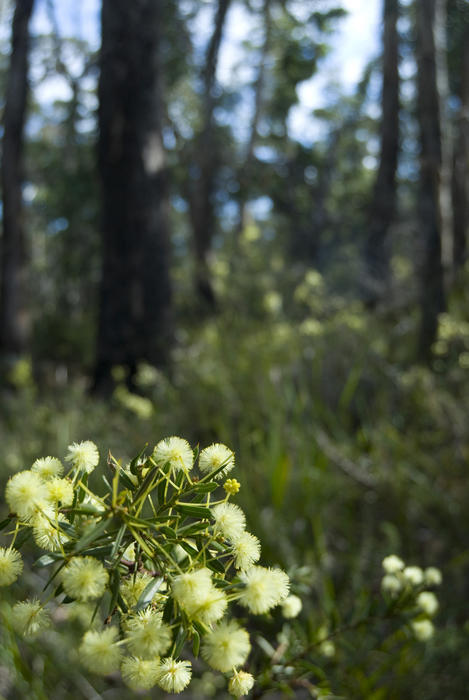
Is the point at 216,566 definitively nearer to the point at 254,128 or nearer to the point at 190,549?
the point at 190,549

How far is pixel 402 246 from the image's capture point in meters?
20.7

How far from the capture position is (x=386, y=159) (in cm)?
Answer: 978

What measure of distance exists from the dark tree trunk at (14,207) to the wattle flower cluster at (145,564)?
649 centimetres

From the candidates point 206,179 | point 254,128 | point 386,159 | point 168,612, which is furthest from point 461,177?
point 254,128

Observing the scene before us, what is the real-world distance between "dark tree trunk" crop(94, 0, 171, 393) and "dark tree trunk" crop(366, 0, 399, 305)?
15.8 feet

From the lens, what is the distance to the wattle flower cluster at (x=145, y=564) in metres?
0.61

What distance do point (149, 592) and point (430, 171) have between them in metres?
4.01

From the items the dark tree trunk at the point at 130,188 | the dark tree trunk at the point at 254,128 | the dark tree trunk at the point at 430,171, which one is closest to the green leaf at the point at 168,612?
the dark tree trunk at the point at 430,171

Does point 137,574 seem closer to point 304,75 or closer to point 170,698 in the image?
point 170,698

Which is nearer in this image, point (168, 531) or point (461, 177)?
point (168, 531)

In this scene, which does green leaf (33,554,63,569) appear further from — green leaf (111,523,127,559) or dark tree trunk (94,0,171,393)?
dark tree trunk (94,0,171,393)

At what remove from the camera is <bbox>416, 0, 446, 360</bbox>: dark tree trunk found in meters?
3.98

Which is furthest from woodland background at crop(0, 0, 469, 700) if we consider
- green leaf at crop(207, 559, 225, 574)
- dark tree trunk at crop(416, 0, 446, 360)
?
green leaf at crop(207, 559, 225, 574)

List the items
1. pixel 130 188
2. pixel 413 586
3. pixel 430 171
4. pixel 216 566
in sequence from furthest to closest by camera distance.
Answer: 1. pixel 130 188
2. pixel 430 171
3. pixel 413 586
4. pixel 216 566
